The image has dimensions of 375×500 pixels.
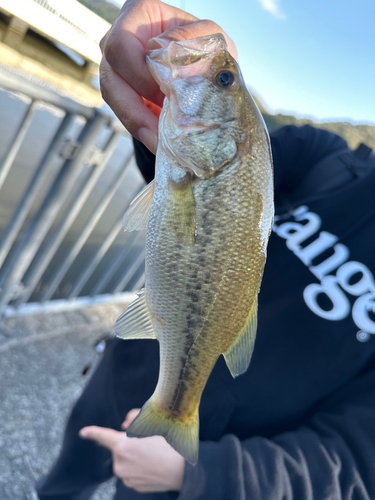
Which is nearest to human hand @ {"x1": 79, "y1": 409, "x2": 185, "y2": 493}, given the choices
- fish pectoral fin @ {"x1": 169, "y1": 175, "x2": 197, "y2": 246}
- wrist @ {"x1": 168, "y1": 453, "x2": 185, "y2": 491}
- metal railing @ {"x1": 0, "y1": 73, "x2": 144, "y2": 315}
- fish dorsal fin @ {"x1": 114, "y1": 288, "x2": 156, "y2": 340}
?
wrist @ {"x1": 168, "y1": 453, "x2": 185, "y2": 491}

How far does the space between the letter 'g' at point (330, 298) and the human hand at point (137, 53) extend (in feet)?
3.28

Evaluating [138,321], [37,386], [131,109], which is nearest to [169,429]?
[138,321]

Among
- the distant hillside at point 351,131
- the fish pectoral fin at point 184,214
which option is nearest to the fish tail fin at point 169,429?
the fish pectoral fin at point 184,214

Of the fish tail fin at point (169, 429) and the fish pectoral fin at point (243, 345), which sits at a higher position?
the fish pectoral fin at point (243, 345)

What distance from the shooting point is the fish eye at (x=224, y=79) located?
106 centimetres

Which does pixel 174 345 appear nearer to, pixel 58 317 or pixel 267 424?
pixel 267 424

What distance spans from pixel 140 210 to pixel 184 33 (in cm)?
60

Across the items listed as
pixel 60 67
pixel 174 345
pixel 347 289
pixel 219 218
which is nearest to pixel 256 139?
pixel 219 218

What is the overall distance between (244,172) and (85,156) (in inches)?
65.9

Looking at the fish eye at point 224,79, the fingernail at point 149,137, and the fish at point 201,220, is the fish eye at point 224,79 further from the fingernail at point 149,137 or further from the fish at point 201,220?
the fingernail at point 149,137

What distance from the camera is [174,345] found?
1084 millimetres

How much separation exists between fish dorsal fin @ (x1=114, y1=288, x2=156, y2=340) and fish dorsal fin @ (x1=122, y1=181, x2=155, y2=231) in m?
0.23

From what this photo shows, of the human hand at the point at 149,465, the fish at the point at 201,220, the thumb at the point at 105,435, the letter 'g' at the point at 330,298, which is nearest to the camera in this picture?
the fish at the point at 201,220

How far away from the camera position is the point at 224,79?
106 centimetres
